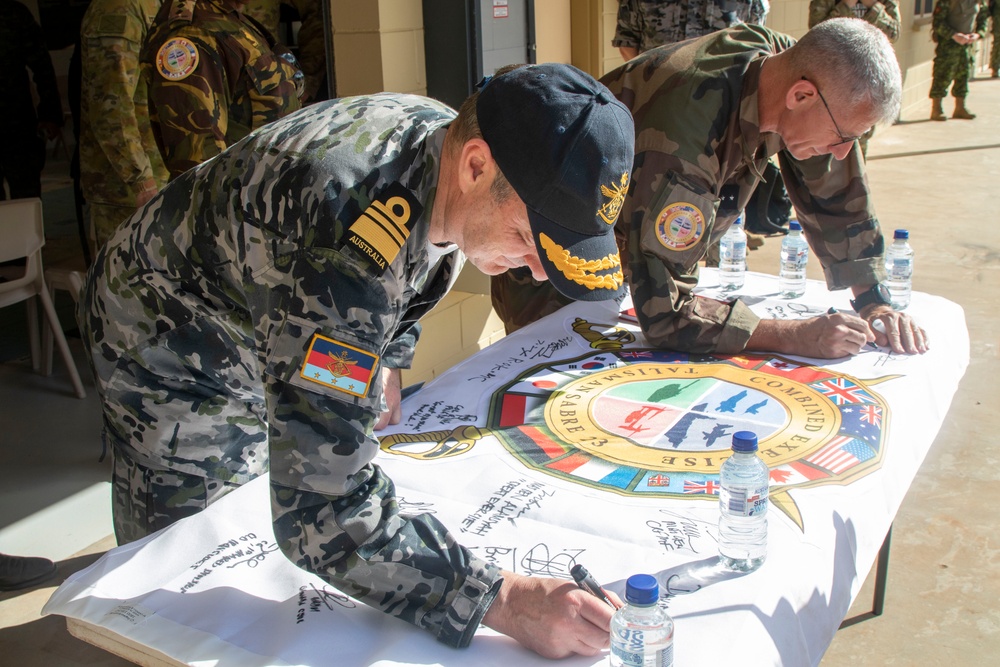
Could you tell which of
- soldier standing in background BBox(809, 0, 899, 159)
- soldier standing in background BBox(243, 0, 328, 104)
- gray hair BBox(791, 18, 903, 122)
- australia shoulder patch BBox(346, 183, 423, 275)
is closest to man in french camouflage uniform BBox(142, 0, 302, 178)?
soldier standing in background BBox(243, 0, 328, 104)

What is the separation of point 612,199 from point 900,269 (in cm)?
181

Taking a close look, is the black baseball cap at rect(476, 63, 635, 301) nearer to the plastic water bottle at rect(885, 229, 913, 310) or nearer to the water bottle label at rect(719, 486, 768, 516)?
the water bottle label at rect(719, 486, 768, 516)

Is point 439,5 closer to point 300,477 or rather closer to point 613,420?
point 613,420

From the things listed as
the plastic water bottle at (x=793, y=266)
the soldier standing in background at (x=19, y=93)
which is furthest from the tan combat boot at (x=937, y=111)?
the soldier standing in background at (x=19, y=93)

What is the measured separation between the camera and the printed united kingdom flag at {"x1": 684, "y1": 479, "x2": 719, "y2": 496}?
1.69 m

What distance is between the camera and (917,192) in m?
7.84

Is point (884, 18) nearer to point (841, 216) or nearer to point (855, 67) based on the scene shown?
point (841, 216)

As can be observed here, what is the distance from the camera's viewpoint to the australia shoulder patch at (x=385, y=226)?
3.94 ft

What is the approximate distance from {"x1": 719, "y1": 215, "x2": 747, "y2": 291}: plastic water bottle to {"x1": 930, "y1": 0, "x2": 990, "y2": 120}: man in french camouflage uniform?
1008 cm

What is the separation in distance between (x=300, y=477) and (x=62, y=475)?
2599mm

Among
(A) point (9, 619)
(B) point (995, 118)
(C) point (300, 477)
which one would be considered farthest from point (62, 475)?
(B) point (995, 118)

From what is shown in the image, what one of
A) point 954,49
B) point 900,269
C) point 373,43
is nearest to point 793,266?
point 900,269

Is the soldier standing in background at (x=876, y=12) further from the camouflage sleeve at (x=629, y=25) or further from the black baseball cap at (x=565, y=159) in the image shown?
the black baseball cap at (x=565, y=159)

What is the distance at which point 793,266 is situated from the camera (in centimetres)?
286
